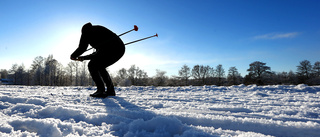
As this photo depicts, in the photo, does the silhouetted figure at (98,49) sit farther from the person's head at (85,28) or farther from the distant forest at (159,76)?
the distant forest at (159,76)

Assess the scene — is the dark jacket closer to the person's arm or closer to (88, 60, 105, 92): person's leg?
the person's arm

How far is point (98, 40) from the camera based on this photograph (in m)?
3.52

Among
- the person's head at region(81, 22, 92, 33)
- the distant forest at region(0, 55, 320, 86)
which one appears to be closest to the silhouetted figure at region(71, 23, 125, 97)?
the person's head at region(81, 22, 92, 33)

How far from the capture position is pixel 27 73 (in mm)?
52844

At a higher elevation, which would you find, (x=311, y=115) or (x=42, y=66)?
(x=42, y=66)

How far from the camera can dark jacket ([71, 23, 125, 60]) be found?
3424 mm

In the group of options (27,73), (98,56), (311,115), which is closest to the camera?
(311,115)

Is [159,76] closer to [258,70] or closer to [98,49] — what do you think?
[258,70]

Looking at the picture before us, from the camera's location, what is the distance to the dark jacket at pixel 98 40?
11.2 ft

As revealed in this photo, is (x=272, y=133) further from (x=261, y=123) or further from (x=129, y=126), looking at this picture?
(x=129, y=126)

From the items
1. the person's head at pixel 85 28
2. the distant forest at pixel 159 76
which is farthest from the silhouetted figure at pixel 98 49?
the distant forest at pixel 159 76

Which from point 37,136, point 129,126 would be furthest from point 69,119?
point 129,126

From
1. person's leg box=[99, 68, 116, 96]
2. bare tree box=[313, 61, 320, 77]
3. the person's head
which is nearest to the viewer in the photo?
the person's head

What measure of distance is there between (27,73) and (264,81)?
7371 cm
